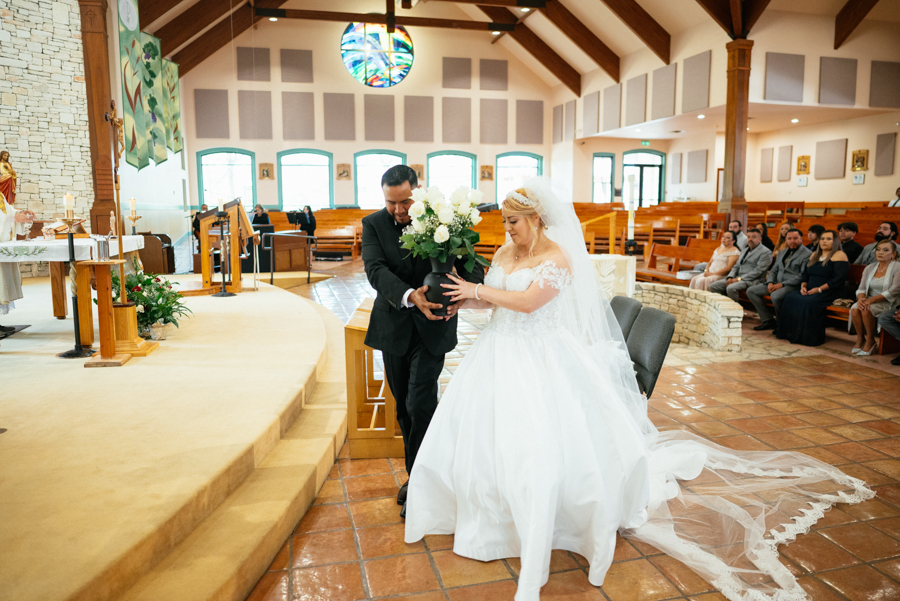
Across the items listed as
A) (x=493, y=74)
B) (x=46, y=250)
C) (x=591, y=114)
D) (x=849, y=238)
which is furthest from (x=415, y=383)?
(x=493, y=74)

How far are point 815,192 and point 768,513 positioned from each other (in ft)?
51.2

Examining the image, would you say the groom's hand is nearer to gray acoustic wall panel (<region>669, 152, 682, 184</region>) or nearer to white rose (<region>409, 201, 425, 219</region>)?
white rose (<region>409, 201, 425, 219</region>)

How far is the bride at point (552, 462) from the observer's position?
1987mm

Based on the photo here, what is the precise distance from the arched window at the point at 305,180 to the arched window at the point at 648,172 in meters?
8.77

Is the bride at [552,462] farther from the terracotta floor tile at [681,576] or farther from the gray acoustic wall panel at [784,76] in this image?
the gray acoustic wall panel at [784,76]

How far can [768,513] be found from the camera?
2.37m

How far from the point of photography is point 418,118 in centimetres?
1744

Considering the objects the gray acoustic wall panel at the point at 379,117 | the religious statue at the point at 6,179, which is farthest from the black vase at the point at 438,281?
the gray acoustic wall panel at the point at 379,117

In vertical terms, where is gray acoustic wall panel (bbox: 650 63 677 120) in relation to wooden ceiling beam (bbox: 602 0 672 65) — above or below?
below

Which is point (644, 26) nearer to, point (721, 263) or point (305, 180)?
point (721, 263)

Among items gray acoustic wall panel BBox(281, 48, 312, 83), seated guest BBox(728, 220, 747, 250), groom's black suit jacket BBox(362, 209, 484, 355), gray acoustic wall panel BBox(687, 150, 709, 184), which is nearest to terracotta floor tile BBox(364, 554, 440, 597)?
groom's black suit jacket BBox(362, 209, 484, 355)

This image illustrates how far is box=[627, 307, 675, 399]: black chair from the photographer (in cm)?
290

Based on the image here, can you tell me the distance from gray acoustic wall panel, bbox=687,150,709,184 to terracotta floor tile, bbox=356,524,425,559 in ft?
56.2

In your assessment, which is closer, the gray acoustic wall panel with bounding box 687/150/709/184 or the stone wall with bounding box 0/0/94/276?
the stone wall with bounding box 0/0/94/276
